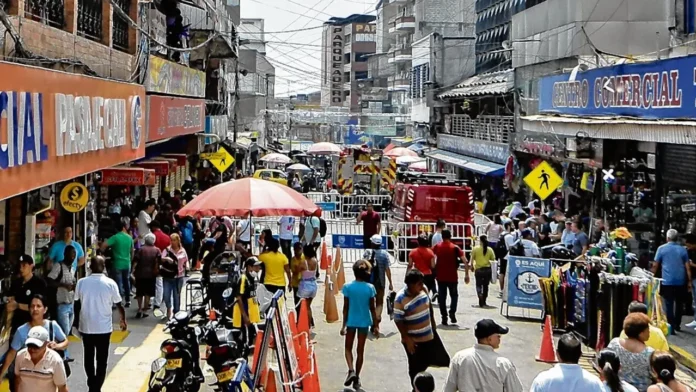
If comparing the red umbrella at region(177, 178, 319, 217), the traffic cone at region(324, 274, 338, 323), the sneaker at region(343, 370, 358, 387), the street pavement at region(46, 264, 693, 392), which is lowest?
the street pavement at region(46, 264, 693, 392)

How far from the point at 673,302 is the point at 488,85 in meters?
25.2

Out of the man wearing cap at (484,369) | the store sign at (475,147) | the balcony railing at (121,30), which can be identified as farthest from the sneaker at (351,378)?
the store sign at (475,147)

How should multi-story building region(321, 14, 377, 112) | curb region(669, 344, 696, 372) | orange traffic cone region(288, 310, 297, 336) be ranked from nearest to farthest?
1. orange traffic cone region(288, 310, 297, 336)
2. curb region(669, 344, 696, 372)
3. multi-story building region(321, 14, 377, 112)

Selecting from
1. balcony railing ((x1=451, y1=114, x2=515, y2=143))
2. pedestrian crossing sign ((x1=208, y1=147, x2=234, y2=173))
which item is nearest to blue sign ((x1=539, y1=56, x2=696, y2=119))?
balcony railing ((x1=451, y1=114, x2=515, y2=143))

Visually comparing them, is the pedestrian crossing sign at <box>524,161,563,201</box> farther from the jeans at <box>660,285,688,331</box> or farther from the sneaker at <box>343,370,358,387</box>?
the sneaker at <box>343,370,358,387</box>

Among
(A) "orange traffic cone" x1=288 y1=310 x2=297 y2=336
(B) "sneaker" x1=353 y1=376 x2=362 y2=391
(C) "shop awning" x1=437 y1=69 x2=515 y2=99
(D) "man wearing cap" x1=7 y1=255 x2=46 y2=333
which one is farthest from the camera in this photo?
(C) "shop awning" x1=437 y1=69 x2=515 y2=99

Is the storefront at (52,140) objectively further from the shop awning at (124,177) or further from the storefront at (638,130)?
the storefront at (638,130)

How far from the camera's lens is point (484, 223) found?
2742cm

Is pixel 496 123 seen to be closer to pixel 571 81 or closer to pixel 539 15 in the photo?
pixel 539 15

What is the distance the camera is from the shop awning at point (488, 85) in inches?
1356

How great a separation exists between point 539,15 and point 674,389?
24.8m

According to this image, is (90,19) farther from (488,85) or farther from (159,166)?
(488,85)

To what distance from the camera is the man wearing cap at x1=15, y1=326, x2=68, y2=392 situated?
26.9 ft

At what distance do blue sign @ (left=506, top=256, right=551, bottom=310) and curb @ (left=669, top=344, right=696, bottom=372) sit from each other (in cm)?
313
